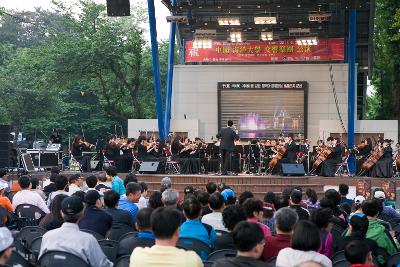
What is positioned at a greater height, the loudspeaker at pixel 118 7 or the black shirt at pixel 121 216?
the loudspeaker at pixel 118 7

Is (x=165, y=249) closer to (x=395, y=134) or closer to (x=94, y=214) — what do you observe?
(x=94, y=214)

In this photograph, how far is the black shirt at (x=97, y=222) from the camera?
8430 mm

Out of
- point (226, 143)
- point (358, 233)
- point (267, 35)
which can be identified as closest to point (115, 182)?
point (358, 233)

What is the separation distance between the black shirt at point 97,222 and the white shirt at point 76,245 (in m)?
1.67

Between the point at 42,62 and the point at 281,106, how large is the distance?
14347 millimetres

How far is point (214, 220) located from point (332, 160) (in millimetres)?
16339

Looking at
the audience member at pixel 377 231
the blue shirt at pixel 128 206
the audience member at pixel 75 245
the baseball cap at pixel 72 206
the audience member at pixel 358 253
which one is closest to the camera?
the audience member at pixel 358 253

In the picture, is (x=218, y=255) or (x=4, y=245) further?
(x=218, y=255)

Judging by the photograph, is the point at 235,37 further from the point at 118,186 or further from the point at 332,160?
the point at 118,186

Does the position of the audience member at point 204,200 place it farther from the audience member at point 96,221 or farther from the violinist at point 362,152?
the violinist at point 362,152

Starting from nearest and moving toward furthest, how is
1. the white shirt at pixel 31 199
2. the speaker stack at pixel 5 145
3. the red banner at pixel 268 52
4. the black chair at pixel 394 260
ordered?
the black chair at pixel 394 260 → the white shirt at pixel 31 199 → the speaker stack at pixel 5 145 → the red banner at pixel 268 52

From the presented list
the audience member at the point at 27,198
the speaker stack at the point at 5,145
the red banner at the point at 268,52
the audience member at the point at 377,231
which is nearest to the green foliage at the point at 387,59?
the red banner at the point at 268,52

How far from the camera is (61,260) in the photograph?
6316 mm

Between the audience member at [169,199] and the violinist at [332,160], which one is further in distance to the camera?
the violinist at [332,160]
